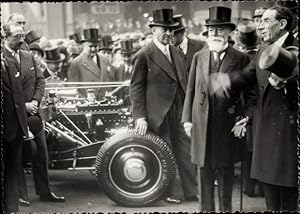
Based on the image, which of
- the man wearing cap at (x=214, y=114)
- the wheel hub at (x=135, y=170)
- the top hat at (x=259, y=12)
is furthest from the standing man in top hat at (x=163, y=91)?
the top hat at (x=259, y=12)

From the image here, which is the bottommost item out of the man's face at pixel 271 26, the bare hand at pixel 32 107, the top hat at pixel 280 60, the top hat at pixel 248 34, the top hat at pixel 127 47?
the bare hand at pixel 32 107

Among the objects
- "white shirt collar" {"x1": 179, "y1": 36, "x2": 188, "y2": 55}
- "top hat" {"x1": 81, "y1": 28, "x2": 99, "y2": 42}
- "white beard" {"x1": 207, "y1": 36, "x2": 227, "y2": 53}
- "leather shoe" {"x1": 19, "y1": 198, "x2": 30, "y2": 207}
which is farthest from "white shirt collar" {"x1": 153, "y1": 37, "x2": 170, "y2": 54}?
"leather shoe" {"x1": 19, "y1": 198, "x2": 30, "y2": 207}

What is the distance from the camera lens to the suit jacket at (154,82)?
4879 mm

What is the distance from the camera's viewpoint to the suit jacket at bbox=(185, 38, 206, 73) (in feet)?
15.9

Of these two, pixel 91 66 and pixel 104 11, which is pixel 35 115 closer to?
pixel 91 66

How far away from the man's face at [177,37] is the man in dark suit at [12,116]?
43.5 inches

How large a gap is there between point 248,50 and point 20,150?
5.99ft

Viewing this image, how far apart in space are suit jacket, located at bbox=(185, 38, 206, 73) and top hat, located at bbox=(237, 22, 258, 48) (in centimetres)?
30

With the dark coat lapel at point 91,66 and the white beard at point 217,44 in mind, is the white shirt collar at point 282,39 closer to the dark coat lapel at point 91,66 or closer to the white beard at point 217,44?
the white beard at point 217,44

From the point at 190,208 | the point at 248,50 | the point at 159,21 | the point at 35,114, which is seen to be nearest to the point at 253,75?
the point at 248,50

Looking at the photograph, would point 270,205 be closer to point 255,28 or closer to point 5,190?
point 255,28

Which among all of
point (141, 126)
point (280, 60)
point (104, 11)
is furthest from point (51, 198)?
point (280, 60)

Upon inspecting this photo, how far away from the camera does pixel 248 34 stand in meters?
4.85

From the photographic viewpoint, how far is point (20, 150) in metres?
4.86
